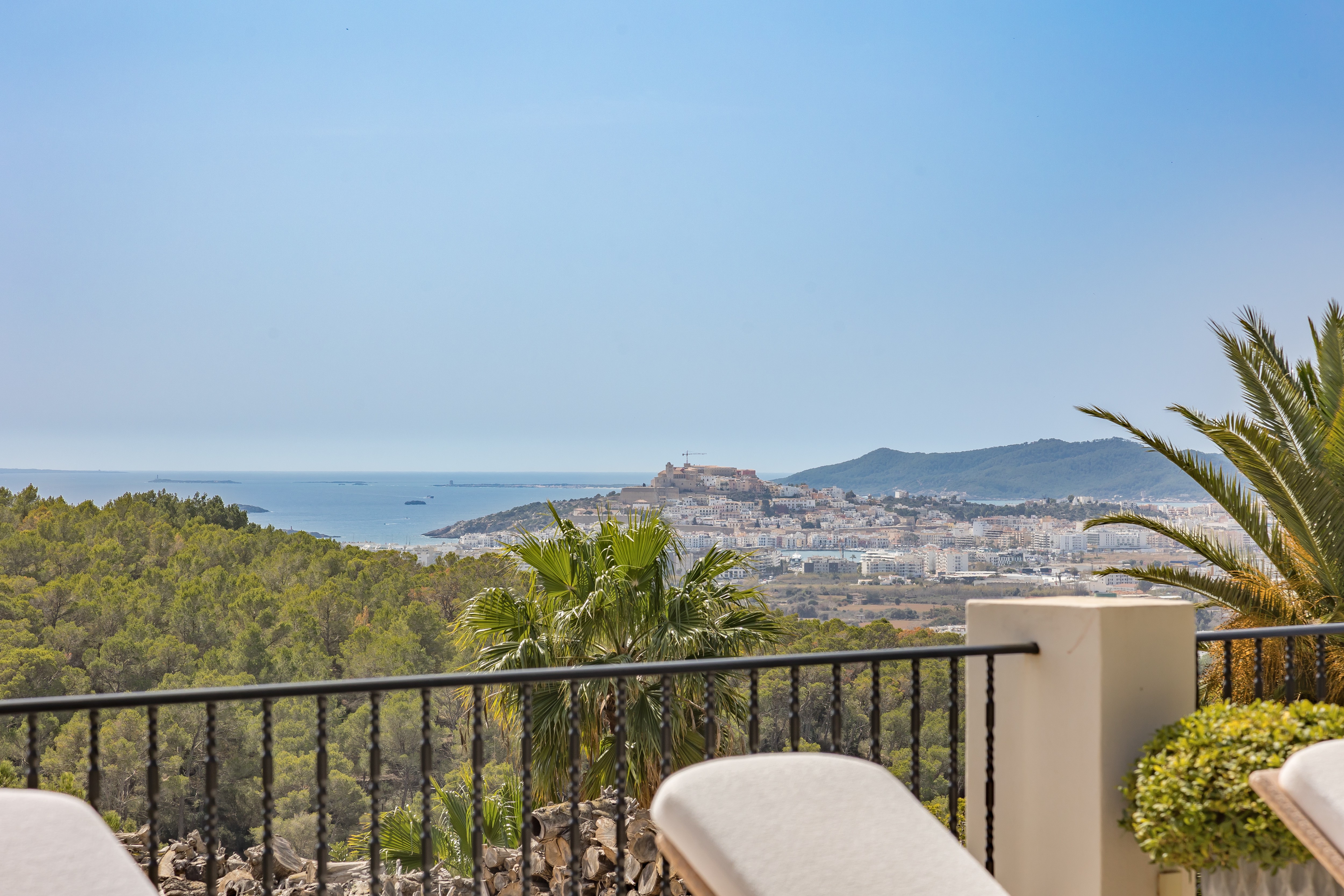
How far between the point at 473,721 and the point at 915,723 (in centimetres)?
129

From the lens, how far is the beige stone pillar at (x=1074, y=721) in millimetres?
2557

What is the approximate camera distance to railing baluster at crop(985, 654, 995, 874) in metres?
2.83

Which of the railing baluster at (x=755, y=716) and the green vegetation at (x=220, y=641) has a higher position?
the railing baluster at (x=755, y=716)

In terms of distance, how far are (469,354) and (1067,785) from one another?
49.4 meters

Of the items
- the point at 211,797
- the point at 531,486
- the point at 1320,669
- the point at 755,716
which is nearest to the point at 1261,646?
the point at 1320,669

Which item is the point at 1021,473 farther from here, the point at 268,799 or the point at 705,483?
the point at 268,799

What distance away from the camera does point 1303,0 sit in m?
20.4

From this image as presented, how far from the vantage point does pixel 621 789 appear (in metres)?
2.47

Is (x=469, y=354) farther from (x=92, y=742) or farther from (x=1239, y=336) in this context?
(x=92, y=742)

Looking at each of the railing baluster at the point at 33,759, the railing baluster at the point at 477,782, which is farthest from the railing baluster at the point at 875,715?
the railing baluster at the point at 33,759

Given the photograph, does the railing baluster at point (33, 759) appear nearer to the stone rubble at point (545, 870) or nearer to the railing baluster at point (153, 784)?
the railing baluster at point (153, 784)

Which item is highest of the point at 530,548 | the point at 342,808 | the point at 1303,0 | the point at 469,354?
the point at 1303,0

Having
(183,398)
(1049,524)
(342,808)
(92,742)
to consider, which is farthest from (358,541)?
(92,742)

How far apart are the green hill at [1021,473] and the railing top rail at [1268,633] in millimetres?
20189
